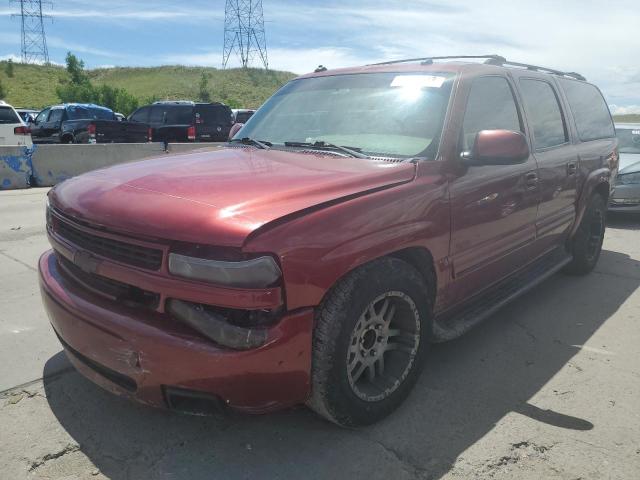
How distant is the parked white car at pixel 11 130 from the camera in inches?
536

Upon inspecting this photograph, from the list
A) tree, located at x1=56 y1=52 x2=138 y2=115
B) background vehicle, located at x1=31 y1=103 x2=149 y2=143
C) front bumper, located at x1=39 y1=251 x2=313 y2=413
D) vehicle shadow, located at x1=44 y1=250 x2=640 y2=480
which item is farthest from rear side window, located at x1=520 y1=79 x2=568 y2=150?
tree, located at x1=56 y1=52 x2=138 y2=115

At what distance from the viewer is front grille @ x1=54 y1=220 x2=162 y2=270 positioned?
2271mm

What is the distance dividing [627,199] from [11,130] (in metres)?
13.8

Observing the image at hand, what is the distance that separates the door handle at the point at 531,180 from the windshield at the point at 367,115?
94 cm

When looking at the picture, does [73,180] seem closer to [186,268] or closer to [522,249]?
[186,268]

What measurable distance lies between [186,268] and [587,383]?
259cm

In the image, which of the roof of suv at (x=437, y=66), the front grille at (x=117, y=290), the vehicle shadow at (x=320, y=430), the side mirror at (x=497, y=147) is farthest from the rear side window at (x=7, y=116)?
the side mirror at (x=497, y=147)

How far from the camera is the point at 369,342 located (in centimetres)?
275

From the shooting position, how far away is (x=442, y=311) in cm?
322

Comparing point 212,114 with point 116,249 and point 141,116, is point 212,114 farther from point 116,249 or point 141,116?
point 116,249

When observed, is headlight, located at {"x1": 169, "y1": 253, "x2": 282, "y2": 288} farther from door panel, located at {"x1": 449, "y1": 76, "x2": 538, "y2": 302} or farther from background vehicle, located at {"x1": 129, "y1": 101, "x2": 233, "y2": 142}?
background vehicle, located at {"x1": 129, "y1": 101, "x2": 233, "y2": 142}

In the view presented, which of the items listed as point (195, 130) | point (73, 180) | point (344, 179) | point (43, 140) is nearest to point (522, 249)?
point (344, 179)

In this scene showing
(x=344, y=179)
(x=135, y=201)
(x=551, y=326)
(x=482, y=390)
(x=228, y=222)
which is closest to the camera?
(x=228, y=222)

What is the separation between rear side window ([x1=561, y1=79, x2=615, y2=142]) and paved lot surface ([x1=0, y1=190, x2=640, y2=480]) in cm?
208
